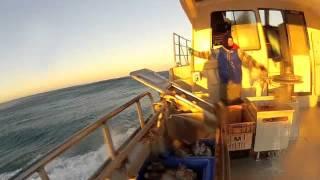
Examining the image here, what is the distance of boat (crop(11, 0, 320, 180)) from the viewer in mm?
3805

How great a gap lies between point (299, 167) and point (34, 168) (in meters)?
4.32

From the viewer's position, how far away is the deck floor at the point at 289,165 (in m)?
4.82

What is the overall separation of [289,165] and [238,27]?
14.8 feet

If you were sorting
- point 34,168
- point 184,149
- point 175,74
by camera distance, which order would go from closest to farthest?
1. point 34,168
2. point 184,149
3. point 175,74

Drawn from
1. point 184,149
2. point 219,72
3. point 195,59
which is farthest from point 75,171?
point 184,149

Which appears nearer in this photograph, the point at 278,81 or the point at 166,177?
the point at 166,177

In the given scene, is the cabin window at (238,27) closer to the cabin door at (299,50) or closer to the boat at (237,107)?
the boat at (237,107)

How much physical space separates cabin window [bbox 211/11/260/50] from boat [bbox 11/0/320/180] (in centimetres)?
3

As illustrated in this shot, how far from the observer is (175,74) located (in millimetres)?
9883

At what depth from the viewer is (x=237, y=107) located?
5992mm

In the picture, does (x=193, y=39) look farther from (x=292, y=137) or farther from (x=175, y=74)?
(x=292, y=137)

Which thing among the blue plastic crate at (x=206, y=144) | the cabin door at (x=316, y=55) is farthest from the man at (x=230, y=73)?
the cabin door at (x=316, y=55)

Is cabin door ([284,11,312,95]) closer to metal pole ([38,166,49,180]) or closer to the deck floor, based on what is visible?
the deck floor

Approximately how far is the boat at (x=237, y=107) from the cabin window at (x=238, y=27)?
3 centimetres
